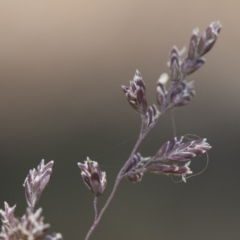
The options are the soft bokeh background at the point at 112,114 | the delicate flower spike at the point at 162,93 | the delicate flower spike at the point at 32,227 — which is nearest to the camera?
the delicate flower spike at the point at 32,227

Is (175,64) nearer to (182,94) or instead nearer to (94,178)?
(182,94)

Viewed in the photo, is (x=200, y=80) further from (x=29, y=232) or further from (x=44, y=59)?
(x=29, y=232)

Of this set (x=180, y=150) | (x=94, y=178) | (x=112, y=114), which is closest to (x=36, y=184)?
(x=94, y=178)

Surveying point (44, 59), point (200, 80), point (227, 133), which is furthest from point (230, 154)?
point (44, 59)

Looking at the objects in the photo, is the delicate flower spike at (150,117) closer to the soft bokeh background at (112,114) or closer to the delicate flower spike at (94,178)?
the delicate flower spike at (94,178)

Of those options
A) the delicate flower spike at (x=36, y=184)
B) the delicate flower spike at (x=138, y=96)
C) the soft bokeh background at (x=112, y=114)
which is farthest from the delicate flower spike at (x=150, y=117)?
the soft bokeh background at (x=112, y=114)

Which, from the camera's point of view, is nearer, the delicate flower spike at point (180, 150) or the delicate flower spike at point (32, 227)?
the delicate flower spike at point (32, 227)
